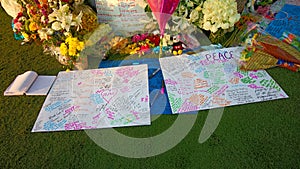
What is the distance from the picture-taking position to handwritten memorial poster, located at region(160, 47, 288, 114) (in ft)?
8.55

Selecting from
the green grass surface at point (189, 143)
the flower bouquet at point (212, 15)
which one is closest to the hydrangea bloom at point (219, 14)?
the flower bouquet at point (212, 15)

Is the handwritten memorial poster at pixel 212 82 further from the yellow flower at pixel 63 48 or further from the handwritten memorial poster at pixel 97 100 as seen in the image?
the yellow flower at pixel 63 48

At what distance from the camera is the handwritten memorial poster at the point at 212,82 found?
261 cm

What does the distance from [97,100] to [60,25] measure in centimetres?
79

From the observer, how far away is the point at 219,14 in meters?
2.89

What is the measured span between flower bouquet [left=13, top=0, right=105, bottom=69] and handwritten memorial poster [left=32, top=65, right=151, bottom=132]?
9.3 inches

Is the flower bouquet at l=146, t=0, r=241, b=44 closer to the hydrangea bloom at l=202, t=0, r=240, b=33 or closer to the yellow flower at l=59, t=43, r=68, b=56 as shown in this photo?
the hydrangea bloom at l=202, t=0, r=240, b=33

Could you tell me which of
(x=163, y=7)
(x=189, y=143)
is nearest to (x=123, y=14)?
(x=163, y=7)

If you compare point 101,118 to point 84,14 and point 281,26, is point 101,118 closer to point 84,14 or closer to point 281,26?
point 84,14

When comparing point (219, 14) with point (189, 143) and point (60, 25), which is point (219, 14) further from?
point (60, 25)

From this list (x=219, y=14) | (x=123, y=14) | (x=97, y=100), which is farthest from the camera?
(x=123, y=14)

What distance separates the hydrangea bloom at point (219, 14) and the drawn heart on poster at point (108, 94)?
44.6 inches

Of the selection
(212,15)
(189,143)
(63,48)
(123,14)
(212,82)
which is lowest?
(189,143)

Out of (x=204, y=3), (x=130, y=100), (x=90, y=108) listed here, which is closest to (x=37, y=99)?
(x=90, y=108)
